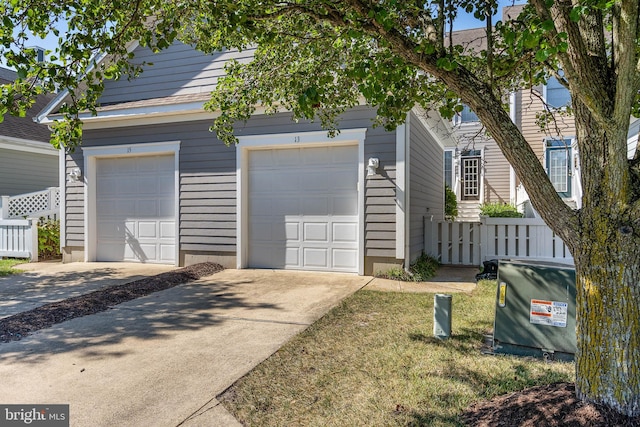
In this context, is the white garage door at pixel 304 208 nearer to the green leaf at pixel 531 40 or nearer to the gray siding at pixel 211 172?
the gray siding at pixel 211 172

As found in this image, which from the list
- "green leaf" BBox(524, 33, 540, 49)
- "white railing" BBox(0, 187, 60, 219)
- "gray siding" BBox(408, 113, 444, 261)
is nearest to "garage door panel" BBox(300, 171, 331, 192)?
"gray siding" BBox(408, 113, 444, 261)

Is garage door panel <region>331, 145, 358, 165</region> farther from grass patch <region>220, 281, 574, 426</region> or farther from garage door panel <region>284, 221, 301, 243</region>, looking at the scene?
grass patch <region>220, 281, 574, 426</region>

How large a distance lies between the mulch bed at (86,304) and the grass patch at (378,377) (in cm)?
297

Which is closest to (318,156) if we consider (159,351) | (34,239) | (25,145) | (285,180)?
(285,180)

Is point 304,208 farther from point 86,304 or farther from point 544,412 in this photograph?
point 544,412

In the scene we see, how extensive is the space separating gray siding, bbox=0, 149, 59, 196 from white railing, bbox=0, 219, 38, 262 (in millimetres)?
3133

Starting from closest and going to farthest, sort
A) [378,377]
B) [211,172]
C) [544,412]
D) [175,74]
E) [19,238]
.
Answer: [544,412]
[378,377]
[211,172]
[175,74]
[19,238]

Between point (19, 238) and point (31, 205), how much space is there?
126cm

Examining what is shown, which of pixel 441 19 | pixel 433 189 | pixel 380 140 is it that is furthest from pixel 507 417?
pixel 433 189

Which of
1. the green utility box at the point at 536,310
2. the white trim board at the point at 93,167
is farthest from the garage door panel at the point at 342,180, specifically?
the green utility box at the point at 536,310

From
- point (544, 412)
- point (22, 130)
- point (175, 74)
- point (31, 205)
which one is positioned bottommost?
point (544, 412)

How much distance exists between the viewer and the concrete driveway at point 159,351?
2.79 meters

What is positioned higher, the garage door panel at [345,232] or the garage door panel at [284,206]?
the garage door panel at [284,206]

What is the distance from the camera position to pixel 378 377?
10.5 ft
